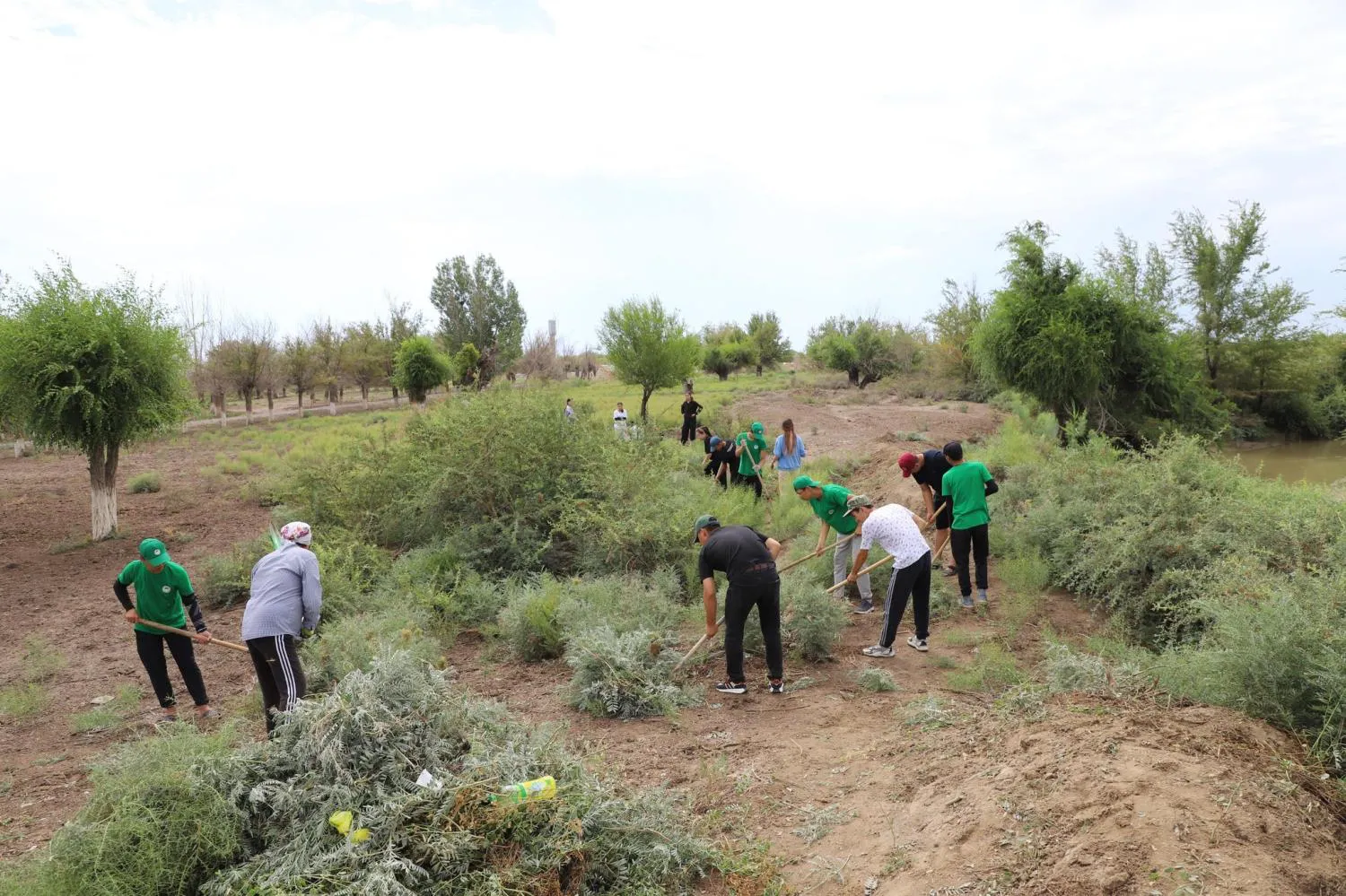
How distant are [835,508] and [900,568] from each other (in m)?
1.38

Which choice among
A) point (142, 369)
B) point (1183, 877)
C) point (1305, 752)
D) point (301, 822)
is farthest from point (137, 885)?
point (142, 369)

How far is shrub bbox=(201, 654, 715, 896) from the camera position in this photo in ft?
12.2

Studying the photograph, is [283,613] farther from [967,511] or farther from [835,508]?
[967,511]

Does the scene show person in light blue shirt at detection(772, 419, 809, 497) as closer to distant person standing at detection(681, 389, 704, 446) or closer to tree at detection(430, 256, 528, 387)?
distant person standing at detection(681, 389, 704, 446)

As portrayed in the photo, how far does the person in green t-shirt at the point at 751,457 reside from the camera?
12094mm

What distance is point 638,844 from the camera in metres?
4.08

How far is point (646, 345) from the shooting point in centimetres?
2527

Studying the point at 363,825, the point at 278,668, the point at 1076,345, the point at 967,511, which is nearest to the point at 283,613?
the point at 278,668

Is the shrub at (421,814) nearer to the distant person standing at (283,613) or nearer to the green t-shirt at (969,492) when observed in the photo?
the distant person standing at (283,613)

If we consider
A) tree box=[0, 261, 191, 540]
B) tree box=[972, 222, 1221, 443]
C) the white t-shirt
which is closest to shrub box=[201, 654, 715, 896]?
the white t-shirt

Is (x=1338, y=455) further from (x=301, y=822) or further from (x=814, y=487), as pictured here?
(x=301, y=822)

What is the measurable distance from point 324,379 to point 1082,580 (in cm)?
3757

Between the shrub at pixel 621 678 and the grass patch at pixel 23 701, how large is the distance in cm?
489

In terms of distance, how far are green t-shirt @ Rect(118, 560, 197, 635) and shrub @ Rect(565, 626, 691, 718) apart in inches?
126
